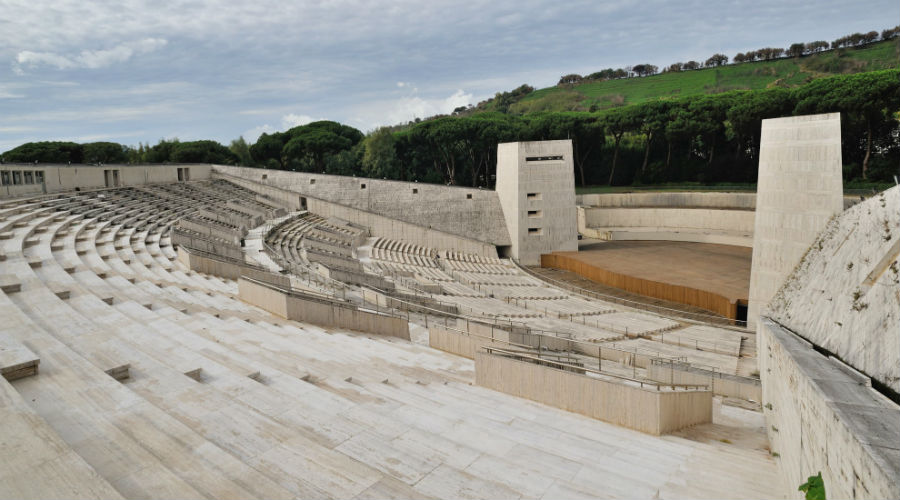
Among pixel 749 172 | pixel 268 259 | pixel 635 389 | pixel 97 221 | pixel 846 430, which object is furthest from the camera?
pixel 749 172

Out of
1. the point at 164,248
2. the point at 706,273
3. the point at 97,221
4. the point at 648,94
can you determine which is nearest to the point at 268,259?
the point at 164,248

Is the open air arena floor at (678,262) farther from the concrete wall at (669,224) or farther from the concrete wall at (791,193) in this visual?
the concrete wall at (791,193)

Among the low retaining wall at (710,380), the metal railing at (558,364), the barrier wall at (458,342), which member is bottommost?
the low retaining wall at (710,380)

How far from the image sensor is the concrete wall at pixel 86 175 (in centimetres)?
2859

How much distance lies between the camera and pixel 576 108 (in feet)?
341

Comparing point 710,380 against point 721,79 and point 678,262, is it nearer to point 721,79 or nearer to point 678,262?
point 678,262

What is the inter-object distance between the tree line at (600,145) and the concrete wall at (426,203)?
50.3ft

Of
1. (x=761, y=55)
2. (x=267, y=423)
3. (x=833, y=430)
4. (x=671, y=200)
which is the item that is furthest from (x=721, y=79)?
(x=267, y=423)

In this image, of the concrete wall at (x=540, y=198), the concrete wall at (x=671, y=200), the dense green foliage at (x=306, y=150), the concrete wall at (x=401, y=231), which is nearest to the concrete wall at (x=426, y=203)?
the concrete wall at (x=401, y=231)

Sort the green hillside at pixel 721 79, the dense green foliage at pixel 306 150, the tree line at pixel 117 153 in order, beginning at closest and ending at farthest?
the tree line at pixel 117 153 → the dense green foliage at pixel 306 150 → the green hillside at pixel 721 79

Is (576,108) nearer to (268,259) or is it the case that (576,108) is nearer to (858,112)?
(858,112)

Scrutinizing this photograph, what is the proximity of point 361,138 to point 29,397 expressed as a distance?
6679 centimetres

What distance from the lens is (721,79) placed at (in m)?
101

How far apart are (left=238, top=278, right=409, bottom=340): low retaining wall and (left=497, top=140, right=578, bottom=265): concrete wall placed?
27.1 metres
